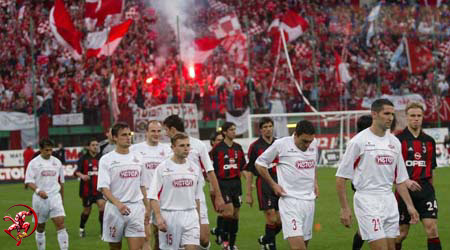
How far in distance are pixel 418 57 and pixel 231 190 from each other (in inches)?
1075

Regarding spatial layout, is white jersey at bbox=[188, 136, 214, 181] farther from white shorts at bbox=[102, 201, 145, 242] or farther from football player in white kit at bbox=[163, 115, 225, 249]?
white shorts at bbox=[102, 201, 145, 242]

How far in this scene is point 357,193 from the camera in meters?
9.88

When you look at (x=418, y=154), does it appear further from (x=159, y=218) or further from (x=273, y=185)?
(x=159, y=218)

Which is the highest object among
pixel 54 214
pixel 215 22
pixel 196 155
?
pixel 215 22

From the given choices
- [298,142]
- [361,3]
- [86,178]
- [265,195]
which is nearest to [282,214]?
[298,142]

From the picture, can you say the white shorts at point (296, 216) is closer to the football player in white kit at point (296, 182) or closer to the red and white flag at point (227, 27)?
the football player in white kit at point (296, 182)

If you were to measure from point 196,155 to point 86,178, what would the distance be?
6544mm

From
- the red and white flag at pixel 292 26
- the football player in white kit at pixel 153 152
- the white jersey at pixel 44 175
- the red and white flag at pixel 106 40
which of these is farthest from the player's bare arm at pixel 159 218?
the red and white flag at pixel 292 26

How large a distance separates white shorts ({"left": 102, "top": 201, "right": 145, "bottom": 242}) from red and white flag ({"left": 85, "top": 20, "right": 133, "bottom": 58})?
2157 centimetres

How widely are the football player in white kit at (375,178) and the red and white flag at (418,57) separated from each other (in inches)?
1244

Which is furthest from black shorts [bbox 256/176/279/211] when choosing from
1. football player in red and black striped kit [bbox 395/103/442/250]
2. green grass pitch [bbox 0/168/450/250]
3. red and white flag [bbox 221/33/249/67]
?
red and white flag [bbox 221/33/249/67]

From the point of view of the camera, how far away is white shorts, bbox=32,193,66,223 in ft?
49.2

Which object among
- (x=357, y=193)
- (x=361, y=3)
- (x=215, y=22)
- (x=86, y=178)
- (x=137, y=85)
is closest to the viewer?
(x=357, y=193)

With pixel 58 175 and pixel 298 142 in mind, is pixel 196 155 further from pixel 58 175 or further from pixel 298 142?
pixel 58 175
